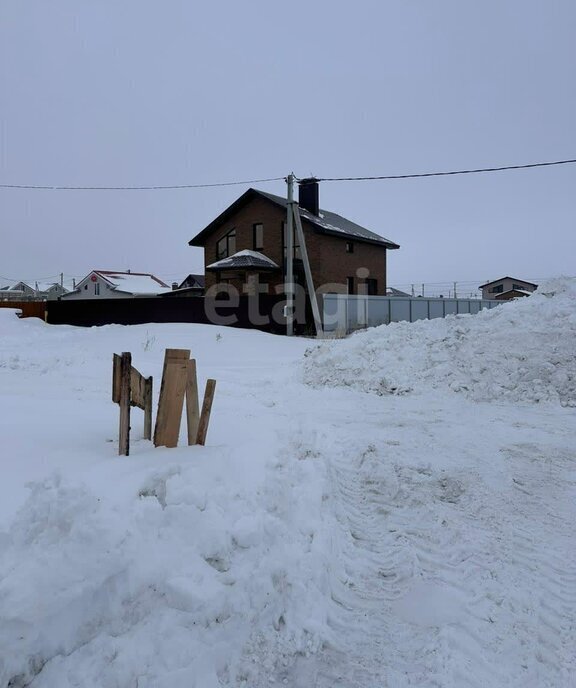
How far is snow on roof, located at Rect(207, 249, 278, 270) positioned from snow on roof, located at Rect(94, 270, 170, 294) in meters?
24.8

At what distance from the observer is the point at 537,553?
352 centimetres

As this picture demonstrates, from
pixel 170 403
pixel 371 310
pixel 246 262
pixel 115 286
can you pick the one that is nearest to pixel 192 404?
pixel 170 403

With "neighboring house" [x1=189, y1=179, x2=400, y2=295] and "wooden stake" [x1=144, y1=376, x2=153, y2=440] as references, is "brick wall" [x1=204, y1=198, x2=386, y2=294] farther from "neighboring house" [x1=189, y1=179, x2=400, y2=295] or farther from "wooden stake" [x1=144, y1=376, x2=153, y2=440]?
"wooden stake" [x1=144, y1=376, x2=153, y2=440]

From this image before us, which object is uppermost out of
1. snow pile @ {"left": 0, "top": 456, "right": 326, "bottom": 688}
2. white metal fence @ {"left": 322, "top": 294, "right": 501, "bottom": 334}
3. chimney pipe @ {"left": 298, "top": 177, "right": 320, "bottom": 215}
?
chimney pipe @ {"left": 298, "top": 177, "right": 320, "bottom": 215}

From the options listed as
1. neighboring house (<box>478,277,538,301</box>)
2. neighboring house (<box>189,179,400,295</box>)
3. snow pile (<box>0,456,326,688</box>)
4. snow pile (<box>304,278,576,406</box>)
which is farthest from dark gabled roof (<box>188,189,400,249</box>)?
neighboring house (<box>478,277,538,301</box>)

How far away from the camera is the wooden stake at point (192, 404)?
4.58 metres

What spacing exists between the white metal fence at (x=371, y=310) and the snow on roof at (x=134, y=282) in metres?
29.8

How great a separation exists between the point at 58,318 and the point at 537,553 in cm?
3027

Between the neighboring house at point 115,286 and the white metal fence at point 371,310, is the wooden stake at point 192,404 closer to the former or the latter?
the white metal fence at point 371,310

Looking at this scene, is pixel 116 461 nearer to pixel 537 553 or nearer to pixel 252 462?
pixel 252 462

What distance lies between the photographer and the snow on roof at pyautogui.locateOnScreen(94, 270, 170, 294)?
170ft

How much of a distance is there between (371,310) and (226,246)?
417 inches

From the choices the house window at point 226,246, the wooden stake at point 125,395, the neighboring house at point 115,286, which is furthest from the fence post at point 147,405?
the neighboring house at point 115,286

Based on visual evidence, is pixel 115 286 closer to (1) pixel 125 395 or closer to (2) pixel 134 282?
(2) pixel 134 282
